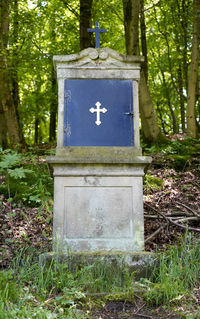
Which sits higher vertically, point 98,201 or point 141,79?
point 141,79

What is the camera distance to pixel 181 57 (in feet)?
42.7

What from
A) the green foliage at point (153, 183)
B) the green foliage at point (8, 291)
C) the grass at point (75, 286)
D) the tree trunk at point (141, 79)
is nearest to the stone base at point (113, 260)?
the grass at point (75, 286)

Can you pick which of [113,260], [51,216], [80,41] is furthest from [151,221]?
[80,41]

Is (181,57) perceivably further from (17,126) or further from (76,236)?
(76,236)

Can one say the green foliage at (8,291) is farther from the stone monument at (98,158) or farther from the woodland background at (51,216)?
the stone monument at (98,158)

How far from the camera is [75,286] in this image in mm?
3393

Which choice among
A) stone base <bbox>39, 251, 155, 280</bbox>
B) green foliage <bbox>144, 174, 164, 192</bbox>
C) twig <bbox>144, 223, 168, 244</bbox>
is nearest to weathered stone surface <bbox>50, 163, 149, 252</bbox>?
stone base <bbox>39, 251, 155, 280</bbox>

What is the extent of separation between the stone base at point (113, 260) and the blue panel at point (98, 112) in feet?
4.51

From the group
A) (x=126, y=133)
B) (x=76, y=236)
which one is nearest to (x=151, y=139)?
(x=126, y=133)

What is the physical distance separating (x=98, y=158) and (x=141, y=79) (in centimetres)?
544

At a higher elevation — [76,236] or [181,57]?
[181,57]

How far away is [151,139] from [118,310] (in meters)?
6.62

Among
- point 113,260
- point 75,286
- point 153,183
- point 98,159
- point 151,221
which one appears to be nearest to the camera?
point 75,286

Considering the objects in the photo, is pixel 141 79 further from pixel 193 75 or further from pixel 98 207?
pixel 98 207
